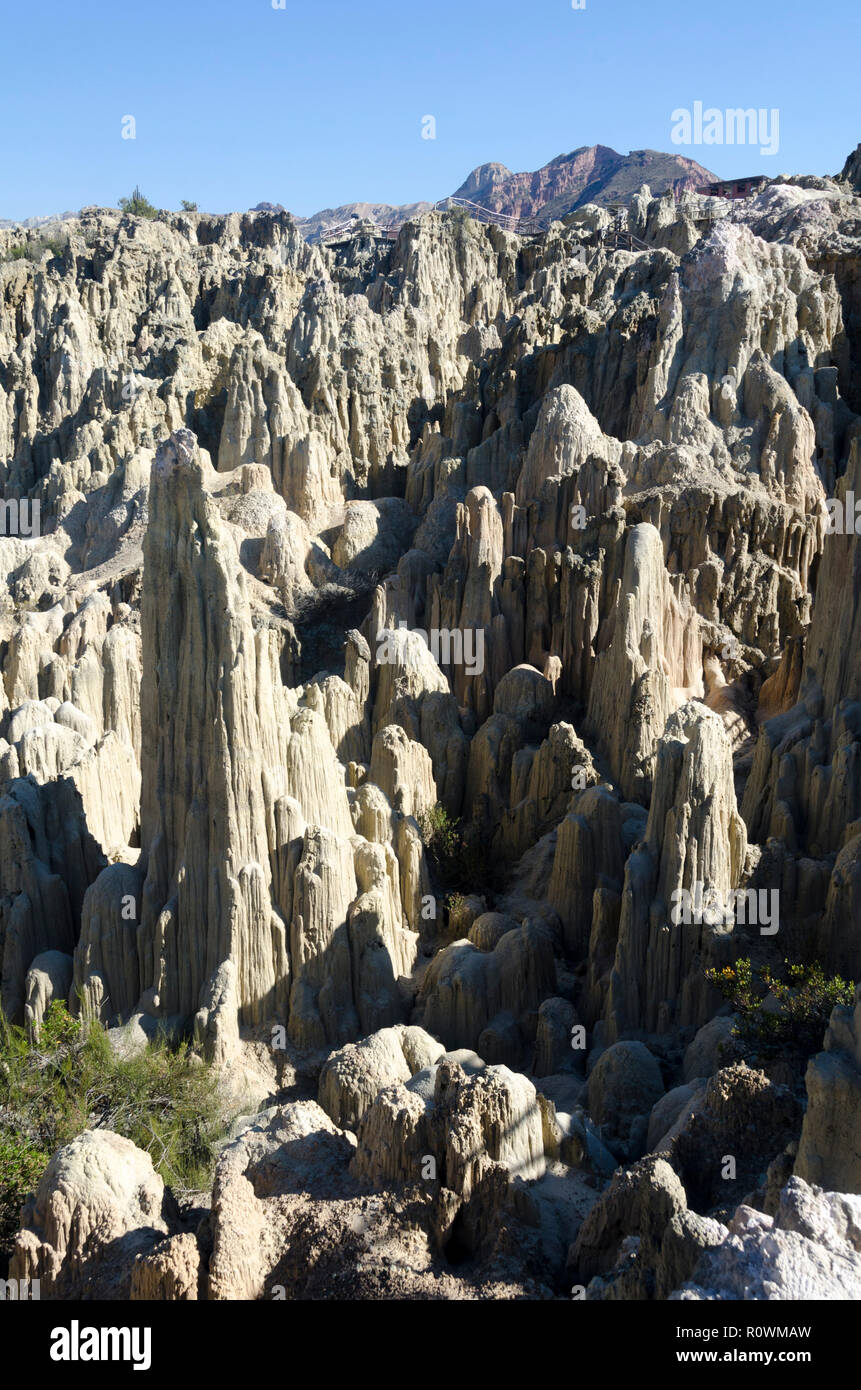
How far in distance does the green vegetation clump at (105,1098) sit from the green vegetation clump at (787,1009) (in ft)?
28.6

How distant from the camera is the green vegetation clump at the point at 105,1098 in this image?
16261mm

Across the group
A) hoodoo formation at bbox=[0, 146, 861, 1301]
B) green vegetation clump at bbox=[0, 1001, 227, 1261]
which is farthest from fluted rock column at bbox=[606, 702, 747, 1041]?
green vegetation clump at bbox=[0, 1001, 227, 1261]

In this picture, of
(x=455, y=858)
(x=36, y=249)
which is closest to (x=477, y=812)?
(x=455, y=858)

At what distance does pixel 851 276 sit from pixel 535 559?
18.8 metres

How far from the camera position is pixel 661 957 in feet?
63.1

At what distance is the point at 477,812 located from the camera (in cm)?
2756

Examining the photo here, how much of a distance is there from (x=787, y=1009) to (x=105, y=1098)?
11.3 meters

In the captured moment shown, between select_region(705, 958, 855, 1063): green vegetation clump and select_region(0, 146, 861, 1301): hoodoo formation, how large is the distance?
8 cm

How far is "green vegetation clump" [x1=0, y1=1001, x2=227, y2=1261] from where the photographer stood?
53.3 feet

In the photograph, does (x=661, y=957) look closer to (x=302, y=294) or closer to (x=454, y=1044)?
(x=454, y=1044)

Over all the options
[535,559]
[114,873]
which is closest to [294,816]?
[114,873]

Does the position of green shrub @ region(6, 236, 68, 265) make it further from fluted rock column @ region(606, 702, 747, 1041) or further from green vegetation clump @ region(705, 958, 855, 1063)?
green vegetation clump @ region(705, 958, 855, 1063)

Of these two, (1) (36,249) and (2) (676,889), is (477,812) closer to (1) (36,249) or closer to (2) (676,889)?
(2) (676,889)

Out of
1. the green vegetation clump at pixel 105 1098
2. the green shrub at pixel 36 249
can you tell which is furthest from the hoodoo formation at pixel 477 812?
the green shrub at pixel 36 249
